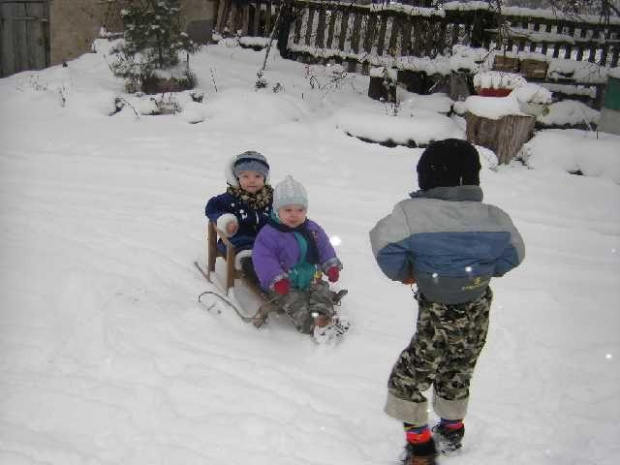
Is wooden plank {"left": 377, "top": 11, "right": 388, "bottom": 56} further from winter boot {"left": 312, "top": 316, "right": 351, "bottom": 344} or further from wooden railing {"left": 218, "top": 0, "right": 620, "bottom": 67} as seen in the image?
winter boot {"left": 312, "top": 316, "right": 351, "bottom": 344}

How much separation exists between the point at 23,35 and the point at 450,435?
1267 cm

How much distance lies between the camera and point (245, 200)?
4.74 meters

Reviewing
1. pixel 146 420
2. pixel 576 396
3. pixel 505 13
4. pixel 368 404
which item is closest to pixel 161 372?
pixel 146 420

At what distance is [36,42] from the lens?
41.2 feet

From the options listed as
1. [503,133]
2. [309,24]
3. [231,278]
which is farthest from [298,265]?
[309,24]

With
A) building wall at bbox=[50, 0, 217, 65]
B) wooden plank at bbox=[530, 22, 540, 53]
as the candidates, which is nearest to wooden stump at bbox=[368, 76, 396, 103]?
wooden plank at bbox=[530, 22, 540, 53]

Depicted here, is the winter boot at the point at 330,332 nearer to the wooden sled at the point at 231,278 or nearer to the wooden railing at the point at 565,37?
the wooden sled at the point at 231,278

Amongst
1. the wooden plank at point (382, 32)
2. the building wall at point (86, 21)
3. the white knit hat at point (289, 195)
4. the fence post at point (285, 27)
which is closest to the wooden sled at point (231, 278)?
the white knit hat at point (289, 195)

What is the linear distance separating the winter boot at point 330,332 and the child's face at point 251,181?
131 cm

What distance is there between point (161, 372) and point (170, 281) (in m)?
1.31

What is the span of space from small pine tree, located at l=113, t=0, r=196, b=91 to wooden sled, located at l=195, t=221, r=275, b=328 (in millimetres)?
5782

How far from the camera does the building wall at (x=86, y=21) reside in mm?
11852

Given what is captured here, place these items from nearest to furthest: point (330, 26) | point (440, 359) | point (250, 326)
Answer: point (440, 359) < point (250, 326) < point (330, 26)

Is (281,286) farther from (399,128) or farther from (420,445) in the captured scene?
(399,128)
